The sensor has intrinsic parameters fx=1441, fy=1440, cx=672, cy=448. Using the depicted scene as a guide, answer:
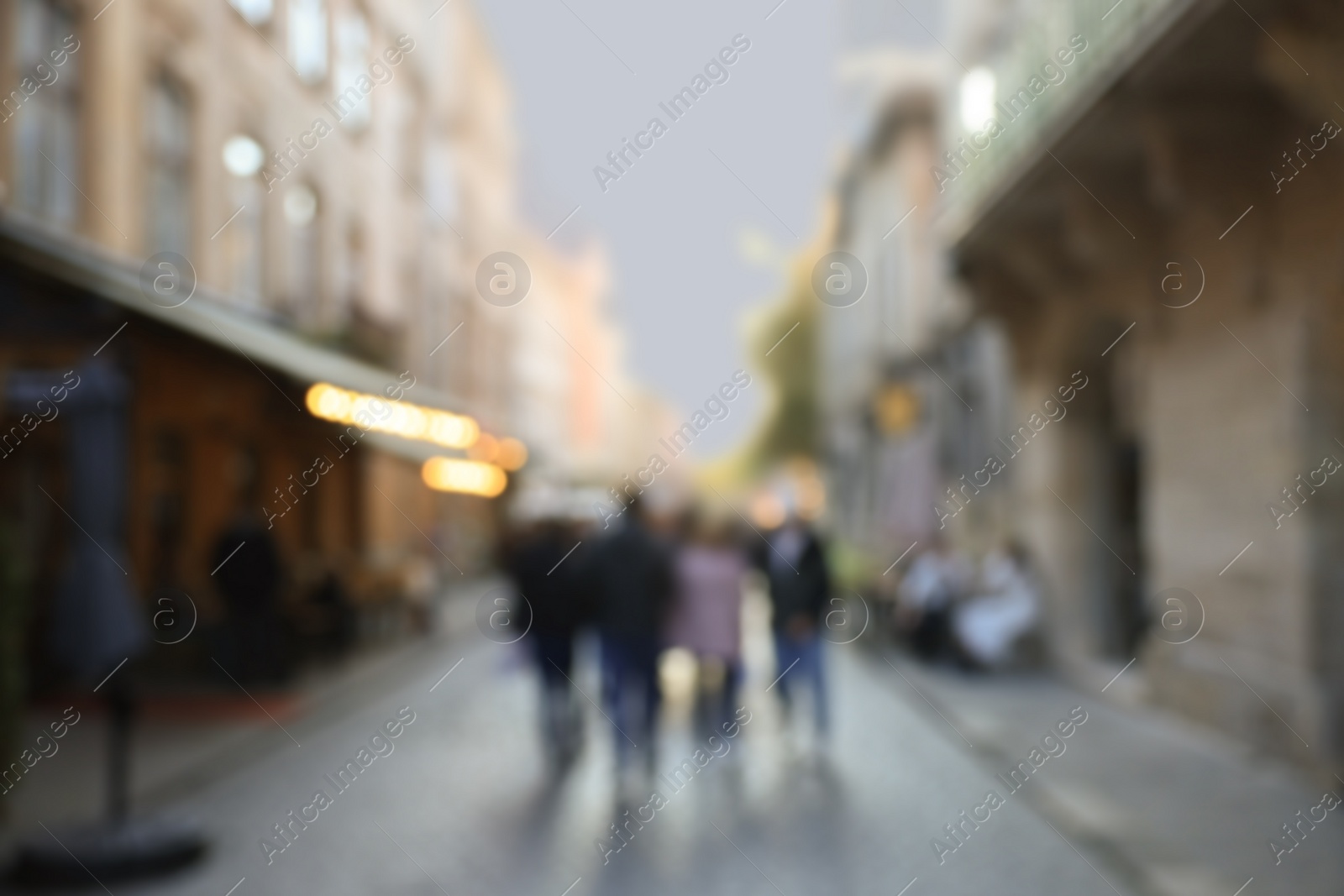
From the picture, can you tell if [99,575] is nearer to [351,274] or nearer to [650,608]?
[650,608]

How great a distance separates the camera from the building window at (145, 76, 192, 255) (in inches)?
635

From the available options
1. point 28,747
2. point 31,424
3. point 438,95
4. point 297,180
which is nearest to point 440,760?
point 28,747

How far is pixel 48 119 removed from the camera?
44.8ft

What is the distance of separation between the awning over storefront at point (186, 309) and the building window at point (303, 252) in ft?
11.0

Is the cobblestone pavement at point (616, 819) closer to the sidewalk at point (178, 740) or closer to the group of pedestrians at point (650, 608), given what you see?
the sidewalk at point (178, 740)

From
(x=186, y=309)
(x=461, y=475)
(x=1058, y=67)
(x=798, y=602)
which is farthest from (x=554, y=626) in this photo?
(x=461, y=475)

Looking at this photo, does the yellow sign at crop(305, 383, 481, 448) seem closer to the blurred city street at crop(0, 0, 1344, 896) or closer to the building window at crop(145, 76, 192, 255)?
the blurred city street at crop(0, 0, 1344, 896)

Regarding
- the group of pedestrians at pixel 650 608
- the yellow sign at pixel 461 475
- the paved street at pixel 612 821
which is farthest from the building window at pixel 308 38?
the group of pedestrians at pixel 650 608

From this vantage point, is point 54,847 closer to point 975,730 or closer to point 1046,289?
point 975,730

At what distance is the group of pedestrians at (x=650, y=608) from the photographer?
9016mm

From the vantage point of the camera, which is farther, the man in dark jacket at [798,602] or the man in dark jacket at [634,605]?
the man in dark jacket at [798,602]

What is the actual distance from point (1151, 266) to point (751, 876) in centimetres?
734

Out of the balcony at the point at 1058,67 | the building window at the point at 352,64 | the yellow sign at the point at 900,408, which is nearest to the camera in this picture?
the balcony at the point at 1058,67

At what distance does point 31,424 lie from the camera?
39.7ft
